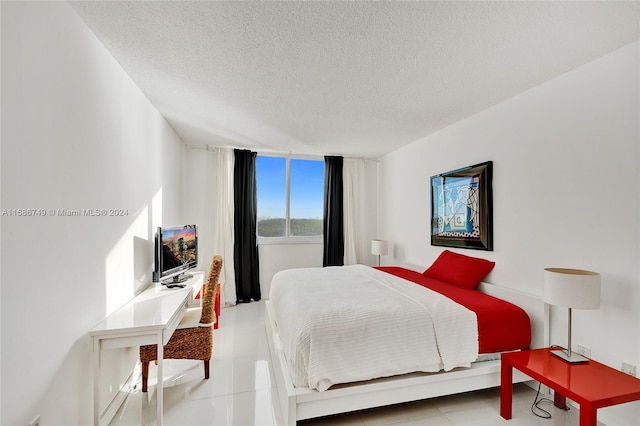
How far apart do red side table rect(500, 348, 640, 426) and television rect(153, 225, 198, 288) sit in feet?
9.57

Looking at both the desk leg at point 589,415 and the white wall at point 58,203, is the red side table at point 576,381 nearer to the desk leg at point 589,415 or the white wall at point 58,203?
the desk leg at point 589,415

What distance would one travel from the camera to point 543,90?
8.26 ft

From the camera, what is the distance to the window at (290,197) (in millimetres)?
5246

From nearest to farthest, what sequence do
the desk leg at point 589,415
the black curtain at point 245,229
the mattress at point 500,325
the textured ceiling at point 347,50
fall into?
the desk leg at point 589,415, the textured ceiling at point 347,50, the mattress at point 500,325, the black curtain at point 245,229

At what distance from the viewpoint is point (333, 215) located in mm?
5391

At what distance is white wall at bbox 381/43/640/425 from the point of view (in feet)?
6.36

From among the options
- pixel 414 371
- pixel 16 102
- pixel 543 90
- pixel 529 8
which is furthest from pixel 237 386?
pixel 543 90

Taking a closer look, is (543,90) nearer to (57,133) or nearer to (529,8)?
(529,8)

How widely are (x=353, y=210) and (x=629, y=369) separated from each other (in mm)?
4002

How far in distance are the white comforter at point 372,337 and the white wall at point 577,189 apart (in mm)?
902

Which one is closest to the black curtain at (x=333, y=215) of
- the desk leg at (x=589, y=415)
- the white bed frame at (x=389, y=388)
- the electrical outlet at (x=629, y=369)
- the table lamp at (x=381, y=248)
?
the table lamp at (x=381, y=248)

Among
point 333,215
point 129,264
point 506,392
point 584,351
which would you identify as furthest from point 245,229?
point 584,351

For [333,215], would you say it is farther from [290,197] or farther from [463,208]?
[463,208]

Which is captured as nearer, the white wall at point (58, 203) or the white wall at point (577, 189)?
the white wall at point (58, 203)
